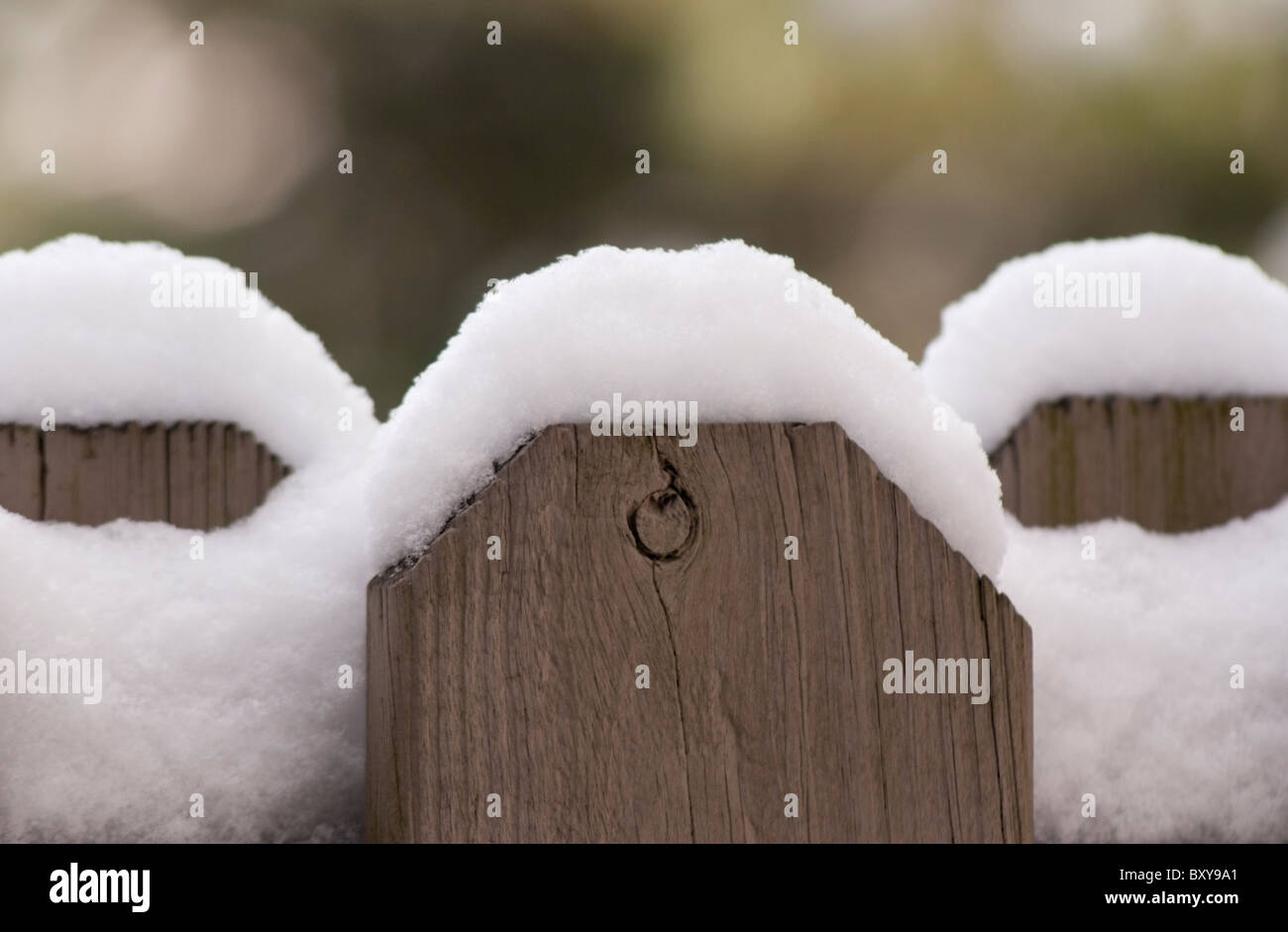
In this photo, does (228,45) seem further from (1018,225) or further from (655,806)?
(655,806)

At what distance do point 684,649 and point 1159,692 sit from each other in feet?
1.46

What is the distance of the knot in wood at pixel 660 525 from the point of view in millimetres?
697

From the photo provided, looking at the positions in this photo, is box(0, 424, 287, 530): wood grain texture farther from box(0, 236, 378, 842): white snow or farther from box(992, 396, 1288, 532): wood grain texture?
box(992, 396, 1288, 532): wood grain texture

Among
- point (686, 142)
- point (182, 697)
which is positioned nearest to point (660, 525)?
point (182, 697)

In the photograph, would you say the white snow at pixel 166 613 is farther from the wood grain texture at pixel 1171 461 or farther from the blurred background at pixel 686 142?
the blurred background at pixel 686 142

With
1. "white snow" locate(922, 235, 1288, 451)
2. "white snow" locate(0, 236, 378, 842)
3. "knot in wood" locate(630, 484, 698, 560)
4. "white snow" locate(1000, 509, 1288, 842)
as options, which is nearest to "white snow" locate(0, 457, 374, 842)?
"white snow" locate(0, 236, 378, 842)

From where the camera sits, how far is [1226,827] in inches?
33.6

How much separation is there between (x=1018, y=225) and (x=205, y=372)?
5.38 meters

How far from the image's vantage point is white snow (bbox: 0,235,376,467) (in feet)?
3.09

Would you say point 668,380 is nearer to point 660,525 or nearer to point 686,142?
point 660,525

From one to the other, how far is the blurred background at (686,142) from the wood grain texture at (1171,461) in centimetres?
423

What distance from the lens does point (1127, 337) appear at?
1.10 m

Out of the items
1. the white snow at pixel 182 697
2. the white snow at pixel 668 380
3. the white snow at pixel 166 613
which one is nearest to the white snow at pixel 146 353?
the white snow at pixel 166 613

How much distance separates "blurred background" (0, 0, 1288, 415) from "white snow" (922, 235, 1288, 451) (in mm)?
4124
